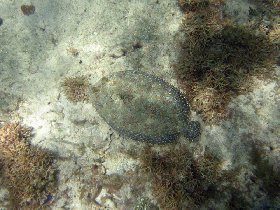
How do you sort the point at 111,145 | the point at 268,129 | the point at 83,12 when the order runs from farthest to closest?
1. the point at 83,12
2. the point at 111,145
3. the point at 268,129

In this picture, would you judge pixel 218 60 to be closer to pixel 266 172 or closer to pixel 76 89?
pixel 266 172

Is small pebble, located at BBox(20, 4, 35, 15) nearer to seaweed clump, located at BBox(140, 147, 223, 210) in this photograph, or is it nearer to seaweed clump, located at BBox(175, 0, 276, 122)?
seaweed clump, located at BBox(175, 0, 276, 122)

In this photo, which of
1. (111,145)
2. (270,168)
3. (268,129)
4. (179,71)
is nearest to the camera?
(270,168)

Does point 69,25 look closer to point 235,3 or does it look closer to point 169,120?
point 169,120

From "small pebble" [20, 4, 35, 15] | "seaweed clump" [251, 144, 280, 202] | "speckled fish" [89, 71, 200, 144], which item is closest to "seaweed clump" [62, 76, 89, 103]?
"speckled fish" [89, 71, 200, 144]

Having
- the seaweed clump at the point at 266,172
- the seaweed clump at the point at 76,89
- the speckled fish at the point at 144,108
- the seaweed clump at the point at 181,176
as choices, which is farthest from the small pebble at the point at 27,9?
the seaweed clump at the point at 266,172

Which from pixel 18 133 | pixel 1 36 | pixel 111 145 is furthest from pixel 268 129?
pixel 1 36
